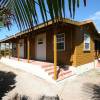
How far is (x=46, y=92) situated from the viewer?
1007cm

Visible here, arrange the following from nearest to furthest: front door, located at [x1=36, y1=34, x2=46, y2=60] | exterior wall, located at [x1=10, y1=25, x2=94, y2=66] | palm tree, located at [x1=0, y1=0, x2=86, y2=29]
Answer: palm tree, located at [x1=0, y1=0, x2=86, y2=29] → exterior wall, located at [x1=10, y1=25, x2=94, y2=66] → front door, located at [x1=36, y1=34, x2=46, y2=60]

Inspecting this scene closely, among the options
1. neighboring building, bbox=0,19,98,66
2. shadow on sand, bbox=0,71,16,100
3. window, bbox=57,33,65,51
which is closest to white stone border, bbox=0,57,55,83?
shadow on sand, bbox=0,71,16,100

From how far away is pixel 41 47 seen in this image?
1767 centimetres

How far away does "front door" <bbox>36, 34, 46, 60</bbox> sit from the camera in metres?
17.1

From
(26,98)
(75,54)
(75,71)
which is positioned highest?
(75,54)

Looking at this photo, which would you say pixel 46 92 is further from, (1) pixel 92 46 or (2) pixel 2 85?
(1) pixel 92 46

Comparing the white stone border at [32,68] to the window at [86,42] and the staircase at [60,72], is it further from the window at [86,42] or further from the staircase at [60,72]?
the window at [86,42]

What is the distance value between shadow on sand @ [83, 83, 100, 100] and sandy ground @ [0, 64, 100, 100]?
6cm

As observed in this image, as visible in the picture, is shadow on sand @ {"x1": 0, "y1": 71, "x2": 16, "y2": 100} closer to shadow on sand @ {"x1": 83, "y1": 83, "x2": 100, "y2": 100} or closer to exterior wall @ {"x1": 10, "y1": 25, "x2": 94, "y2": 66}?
exterior wall @ {"x1": 10, "y1": 25, "x2": 94, "y2": 66}

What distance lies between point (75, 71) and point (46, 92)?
433cm

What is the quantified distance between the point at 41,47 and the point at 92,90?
26.8ft

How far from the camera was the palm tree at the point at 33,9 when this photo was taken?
944 millimetres

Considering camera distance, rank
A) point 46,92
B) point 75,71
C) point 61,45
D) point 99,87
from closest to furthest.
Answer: point 46,92 < point 99,87 < point 75,71 < point 61,45

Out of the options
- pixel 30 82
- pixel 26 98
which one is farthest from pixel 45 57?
pixel 26 98
